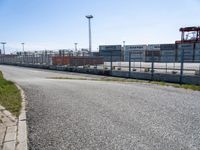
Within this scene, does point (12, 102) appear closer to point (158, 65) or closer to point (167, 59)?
point (158, 65)

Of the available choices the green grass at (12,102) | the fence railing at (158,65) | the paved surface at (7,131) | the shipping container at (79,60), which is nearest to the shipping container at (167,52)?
the fence railing at (158,65)

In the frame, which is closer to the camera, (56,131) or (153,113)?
(56,131)

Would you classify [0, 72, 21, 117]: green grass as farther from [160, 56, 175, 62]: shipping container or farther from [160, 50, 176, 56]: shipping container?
[160, 50, 176, 56]: shipping container

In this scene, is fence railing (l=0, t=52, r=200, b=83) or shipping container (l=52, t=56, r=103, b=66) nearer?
fence railing (l=0, t=52, r=200, b=83)

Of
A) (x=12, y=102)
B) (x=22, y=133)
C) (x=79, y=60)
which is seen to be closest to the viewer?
(x=22, y=133)

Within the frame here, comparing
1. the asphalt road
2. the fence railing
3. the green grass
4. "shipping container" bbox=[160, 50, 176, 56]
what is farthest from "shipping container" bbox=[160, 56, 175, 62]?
the green grass

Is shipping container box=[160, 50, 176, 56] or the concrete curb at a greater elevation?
shipping container box=[160, 50, 176, 56]

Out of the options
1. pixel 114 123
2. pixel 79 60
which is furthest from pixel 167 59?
pixel 114 123

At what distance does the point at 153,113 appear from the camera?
6305 millimetres

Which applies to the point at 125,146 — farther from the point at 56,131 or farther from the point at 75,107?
the point at 75,107

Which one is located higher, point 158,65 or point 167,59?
point 167,59

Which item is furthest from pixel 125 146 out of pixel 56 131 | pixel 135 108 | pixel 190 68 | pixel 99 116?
pixel 190 68

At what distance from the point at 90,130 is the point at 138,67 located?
18.0m

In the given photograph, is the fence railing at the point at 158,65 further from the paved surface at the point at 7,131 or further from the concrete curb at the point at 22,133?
the paved surface at the point at 7,131
